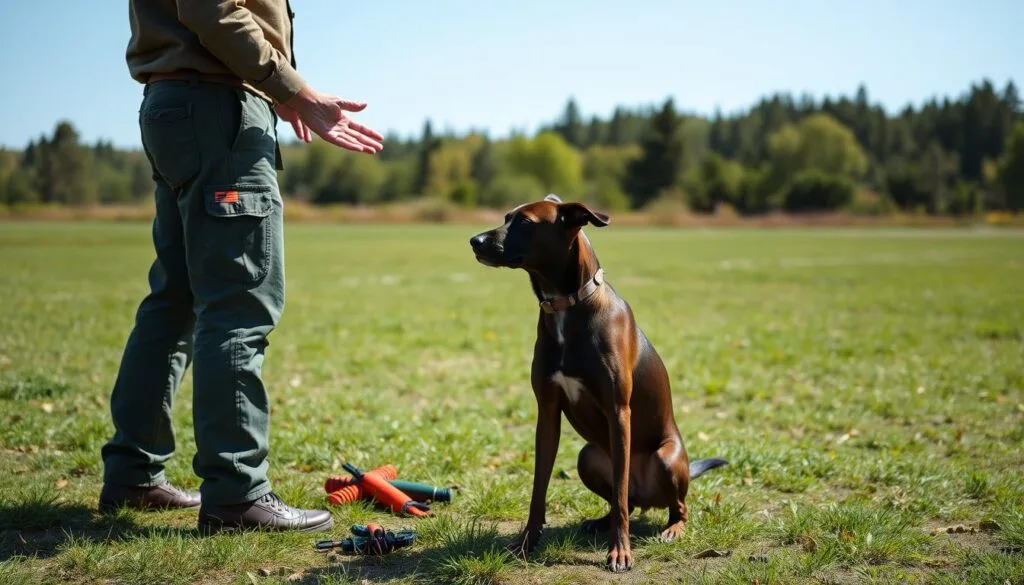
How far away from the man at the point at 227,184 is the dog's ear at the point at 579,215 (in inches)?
37.9

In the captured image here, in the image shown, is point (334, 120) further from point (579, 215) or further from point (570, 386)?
point (570, 386)

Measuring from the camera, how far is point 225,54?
322 cm

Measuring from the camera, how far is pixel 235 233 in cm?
337

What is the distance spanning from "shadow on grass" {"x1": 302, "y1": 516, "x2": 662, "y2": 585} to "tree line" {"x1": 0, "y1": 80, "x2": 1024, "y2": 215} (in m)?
46.9

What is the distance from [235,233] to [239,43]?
759mm

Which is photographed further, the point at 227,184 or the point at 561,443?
the point at 561,443

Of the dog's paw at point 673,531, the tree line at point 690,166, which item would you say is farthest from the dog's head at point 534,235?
the tree line at point 690,166

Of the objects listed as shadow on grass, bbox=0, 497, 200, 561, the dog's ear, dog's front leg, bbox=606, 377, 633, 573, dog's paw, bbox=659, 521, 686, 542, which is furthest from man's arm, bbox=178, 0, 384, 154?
dog's paw, bbox=659, 521, 686, 542

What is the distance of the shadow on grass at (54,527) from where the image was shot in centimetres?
343

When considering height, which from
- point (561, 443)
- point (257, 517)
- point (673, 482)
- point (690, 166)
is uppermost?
point (690, 166)

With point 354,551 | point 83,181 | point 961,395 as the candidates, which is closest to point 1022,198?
point 83,181

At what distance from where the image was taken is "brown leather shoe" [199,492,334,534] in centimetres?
350

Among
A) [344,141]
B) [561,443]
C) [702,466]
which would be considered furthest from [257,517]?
[561,443]

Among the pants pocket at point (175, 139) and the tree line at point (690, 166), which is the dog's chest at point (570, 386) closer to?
the pants pocket at point (175, 139)
